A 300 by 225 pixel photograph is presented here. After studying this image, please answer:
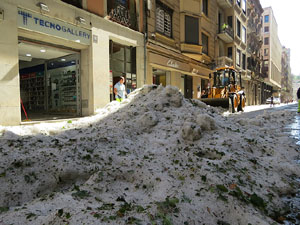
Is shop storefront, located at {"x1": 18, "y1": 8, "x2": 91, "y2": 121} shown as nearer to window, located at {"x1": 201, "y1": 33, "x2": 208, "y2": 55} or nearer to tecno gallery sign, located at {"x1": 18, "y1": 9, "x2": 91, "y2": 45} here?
tecno gallery sign, located at {"x1": 18, "y1": 9, "x2": 91, "y2": 45}

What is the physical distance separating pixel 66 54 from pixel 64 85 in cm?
149

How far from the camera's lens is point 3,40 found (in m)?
6.09

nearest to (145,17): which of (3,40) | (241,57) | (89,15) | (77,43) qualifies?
(89,15)

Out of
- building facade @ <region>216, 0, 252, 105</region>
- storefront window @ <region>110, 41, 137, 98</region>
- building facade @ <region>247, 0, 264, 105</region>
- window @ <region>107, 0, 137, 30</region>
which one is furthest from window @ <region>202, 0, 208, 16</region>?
building facade @ <region>247, 0, 264, 105</region>

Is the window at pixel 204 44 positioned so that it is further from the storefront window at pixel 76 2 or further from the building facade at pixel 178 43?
the storefront window at pixel 76 2

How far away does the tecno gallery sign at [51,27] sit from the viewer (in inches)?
259

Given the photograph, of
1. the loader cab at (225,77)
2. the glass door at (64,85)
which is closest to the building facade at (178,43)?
the loader cab at (225,77)

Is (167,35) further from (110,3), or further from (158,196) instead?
(158,196)

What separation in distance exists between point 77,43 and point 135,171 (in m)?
7.61

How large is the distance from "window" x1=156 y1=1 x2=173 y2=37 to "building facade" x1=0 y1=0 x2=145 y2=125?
1915 mm

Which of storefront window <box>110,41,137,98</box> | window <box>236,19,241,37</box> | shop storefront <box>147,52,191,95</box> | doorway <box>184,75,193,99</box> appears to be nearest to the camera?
storefront window <box>110,41,137,98</box>

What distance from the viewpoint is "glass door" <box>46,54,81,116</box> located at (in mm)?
9266

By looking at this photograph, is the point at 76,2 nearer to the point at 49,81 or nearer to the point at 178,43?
the point at 49,81

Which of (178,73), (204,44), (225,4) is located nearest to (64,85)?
(178,73)
